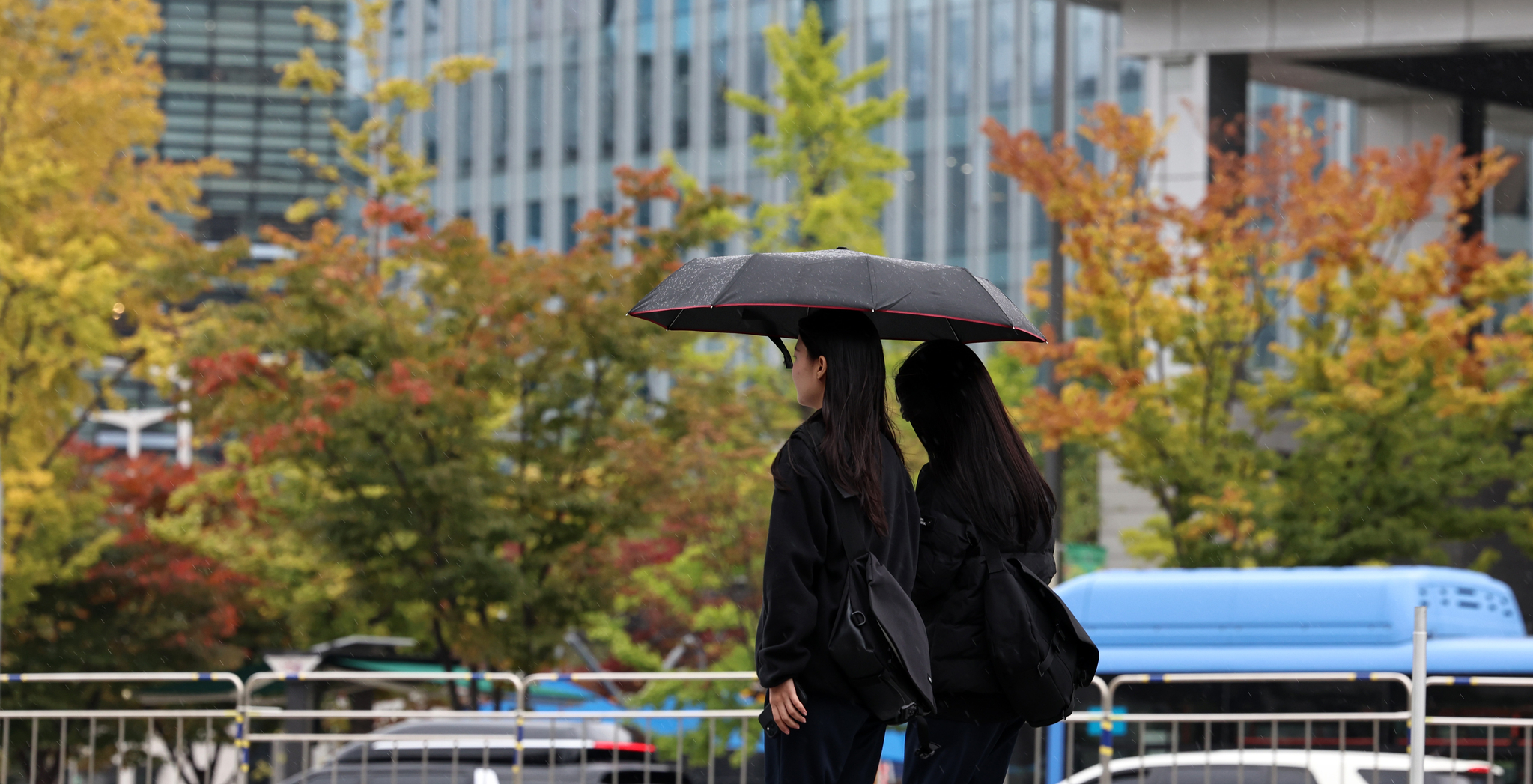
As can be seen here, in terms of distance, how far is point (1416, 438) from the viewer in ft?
50.1

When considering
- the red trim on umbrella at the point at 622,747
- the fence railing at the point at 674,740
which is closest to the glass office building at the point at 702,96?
the fence railing at the point at 674,740

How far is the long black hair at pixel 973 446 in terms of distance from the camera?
412cm

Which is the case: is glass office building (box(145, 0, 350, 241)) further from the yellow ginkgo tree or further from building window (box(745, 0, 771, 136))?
the yellow ginkgo tree

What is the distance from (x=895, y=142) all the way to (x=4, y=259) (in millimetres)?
33532

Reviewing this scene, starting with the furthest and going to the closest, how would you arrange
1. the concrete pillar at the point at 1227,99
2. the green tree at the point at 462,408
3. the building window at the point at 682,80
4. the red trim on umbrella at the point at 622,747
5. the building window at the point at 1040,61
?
the building window at the point at 682,80
the building window at the point at 1040,61
the concrete pillar at the point at 1227,99
the green tree at the point at 462,408
the red trim on umbrella at the point at 622,747

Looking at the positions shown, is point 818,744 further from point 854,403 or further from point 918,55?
point 918,55

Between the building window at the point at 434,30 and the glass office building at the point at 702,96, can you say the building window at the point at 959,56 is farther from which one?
the building window at the point at 434,30

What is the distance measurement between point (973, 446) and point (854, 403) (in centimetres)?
41

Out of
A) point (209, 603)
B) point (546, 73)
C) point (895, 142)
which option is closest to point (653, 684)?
point (209, 603)

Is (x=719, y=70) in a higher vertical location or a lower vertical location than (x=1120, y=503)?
higher

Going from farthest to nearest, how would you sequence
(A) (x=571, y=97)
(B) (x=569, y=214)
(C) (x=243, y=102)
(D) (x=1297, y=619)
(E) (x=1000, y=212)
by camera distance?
(C) (x=243, y=102) → (B) (x=569, y=214) → (A) (x=571, y=97) → (E) (x=1000, y=212) → (D) (x=1297, y=619)

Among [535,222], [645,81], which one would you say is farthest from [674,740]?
[535,222]

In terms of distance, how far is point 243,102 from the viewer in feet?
177

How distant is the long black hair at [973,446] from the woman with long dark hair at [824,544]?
21 centimetres
